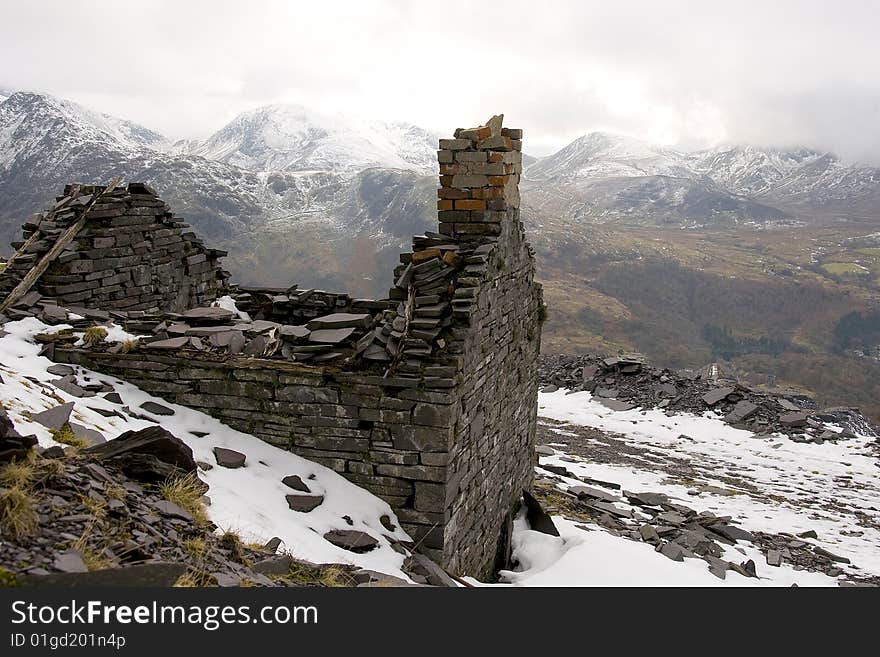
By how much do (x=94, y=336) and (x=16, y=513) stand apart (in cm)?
536

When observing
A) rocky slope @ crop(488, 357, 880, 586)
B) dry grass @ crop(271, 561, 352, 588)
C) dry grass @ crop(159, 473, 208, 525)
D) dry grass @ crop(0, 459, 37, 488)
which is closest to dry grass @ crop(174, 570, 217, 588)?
dry grass @ crop(271, 561, 352, 588)

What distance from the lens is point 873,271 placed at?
13562cm

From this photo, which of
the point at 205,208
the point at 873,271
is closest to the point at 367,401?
the point at 205,208

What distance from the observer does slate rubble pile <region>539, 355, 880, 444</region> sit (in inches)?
970

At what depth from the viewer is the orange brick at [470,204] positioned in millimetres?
9531

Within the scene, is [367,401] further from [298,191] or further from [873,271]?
[873,271]

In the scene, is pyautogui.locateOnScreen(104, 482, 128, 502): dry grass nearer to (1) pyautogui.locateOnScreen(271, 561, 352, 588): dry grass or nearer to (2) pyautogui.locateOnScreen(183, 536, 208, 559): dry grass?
(2) pyautogui.locateOnScreen(183, 536, 208, 559): dry grass

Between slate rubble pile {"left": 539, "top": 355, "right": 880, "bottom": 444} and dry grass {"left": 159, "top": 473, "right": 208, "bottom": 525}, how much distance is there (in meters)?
22.7

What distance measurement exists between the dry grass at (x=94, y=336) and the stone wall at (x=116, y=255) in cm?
222

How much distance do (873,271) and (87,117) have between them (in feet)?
499

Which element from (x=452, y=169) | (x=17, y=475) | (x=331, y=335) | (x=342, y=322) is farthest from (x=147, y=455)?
(x=452, y=169)

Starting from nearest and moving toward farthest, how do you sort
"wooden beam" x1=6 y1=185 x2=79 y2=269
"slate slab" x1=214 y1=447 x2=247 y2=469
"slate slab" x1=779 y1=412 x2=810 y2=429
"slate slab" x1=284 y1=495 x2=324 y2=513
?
"slate slab" x1=284 y1=495 x2=324 y2=513, "slate slab" x1=214 y1=447 x2=247 y2=469, "wooden beam" x1=6 y1=185 x2=79 y2=269, "slate slab" x1=779 y1=412 x2=810 y2=429

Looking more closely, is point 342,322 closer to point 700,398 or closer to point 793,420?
point 793,420

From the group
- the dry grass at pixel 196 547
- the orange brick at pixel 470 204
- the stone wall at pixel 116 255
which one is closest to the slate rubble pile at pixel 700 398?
the orange brick at pixel 470 204
